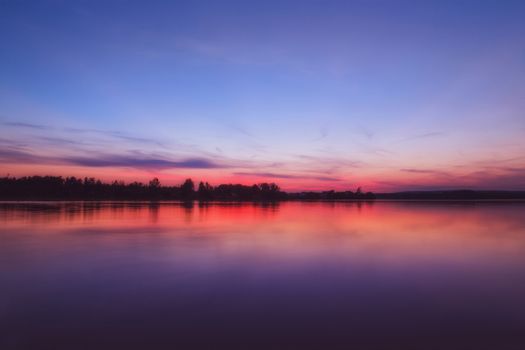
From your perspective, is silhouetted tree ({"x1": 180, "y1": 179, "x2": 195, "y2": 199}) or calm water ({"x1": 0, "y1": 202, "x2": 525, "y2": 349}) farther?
silhouetted tree ({"x1": 180, "y1": 179, "x2": 195, "y2": 199})

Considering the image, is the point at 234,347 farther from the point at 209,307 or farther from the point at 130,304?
the point at 130,304

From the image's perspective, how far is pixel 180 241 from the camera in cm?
1412

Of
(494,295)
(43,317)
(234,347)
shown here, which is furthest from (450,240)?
(43,317)

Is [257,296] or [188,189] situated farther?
[188,189]

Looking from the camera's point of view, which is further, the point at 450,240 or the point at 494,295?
the point at 450,240

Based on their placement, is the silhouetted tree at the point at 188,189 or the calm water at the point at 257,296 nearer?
the calm water at the point at 257,296

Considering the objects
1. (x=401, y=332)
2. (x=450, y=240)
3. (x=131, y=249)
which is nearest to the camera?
(x=401, y=332)

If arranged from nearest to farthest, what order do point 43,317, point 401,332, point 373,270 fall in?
point 401,332
point 43,317
point 373,270

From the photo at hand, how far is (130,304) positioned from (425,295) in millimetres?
5538

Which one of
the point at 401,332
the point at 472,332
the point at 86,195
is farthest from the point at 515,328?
the point at 86,195

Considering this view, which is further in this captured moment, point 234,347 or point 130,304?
point 130,304

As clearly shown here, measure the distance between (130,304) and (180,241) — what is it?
7.97 meters

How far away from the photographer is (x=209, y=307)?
6129 mm

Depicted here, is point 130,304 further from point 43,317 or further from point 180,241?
point 180,241
